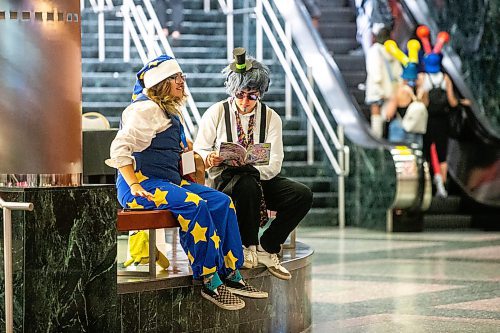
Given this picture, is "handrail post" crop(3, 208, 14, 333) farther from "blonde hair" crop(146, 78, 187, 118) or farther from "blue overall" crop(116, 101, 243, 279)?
"blonde hair" crop(146, 78, 187, 118)

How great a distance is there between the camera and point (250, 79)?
709cm

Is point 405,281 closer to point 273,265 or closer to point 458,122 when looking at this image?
point 273,265

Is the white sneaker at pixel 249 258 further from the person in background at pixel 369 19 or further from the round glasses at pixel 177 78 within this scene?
the person in background at pixel 369 19

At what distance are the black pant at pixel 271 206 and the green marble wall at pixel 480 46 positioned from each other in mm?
8856

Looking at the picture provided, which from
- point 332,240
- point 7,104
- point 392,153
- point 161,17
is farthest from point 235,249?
point 161,17

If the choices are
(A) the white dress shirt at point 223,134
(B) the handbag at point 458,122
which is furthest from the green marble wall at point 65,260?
(B) the handbag at point 458,122

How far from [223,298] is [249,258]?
17.3 inches

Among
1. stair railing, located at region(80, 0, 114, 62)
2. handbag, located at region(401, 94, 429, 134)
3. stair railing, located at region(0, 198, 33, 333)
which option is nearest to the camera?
stair railing, located at region(0, 198, 33, 333)

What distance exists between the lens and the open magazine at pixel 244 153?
6.84 meters

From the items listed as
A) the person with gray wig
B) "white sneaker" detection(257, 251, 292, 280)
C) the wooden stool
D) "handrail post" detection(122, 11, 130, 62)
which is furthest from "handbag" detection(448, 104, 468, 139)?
the wooden stool

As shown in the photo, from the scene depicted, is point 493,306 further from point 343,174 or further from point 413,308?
point 343,174

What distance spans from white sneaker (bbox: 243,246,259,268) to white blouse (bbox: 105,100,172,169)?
858 mm

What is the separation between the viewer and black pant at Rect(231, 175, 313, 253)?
682 cm

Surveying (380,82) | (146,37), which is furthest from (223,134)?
(380,82)
